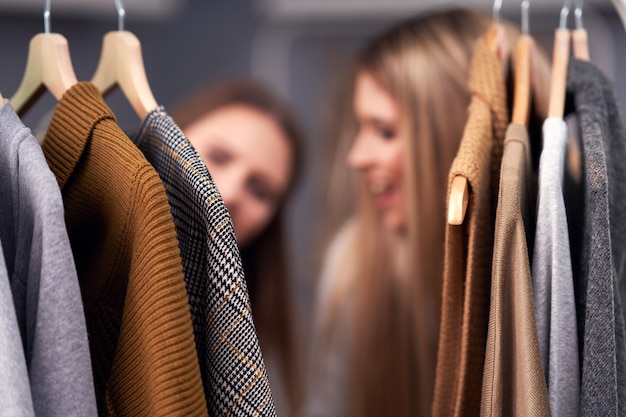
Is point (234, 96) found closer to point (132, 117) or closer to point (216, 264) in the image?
point (132, 117)

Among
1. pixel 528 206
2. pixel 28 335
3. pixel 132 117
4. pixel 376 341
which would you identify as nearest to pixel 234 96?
pixel 132 117

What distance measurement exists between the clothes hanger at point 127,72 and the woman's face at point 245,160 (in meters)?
0.50

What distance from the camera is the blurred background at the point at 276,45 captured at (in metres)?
1.46

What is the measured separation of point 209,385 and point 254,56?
1.34 m

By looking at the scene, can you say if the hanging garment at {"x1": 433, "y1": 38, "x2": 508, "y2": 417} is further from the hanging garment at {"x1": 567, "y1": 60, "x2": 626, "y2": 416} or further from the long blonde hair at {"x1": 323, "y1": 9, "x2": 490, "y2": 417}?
the long blonde hair at {"x1": 323, "y1": 9, "x2": 490, "y2": 417}

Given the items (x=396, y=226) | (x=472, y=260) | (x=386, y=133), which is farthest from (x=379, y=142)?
(x=472, y=260)

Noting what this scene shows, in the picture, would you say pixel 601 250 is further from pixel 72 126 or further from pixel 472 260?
pixel 72 126

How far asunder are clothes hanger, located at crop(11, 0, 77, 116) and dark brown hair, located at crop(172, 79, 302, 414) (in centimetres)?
62

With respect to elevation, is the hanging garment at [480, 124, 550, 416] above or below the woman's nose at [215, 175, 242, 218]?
below

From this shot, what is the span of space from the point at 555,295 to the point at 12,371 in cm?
39

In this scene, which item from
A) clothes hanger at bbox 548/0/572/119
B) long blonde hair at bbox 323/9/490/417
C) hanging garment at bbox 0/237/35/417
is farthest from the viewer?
long blonde hair at bbox 323/9/490/417

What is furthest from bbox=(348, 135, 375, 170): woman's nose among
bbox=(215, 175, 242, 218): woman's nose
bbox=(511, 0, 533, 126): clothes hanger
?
bbox=(511, 0, 533, 126): clothes hanger

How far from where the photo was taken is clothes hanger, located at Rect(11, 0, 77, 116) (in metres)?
0.63

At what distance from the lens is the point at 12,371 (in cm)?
40
